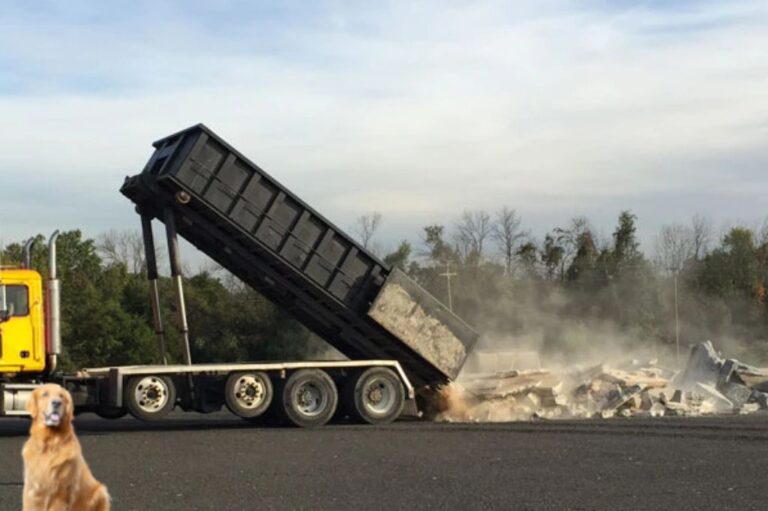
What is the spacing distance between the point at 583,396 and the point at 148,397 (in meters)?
7.97

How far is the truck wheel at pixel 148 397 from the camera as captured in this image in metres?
17.1

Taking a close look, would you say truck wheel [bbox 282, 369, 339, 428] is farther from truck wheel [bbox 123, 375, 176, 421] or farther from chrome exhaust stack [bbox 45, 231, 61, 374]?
chrome exhaust stack [bbox 45, 231, 61, 374]

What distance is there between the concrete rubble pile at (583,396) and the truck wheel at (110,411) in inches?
215

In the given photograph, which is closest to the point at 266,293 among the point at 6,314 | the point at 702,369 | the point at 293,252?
the point at 293,252

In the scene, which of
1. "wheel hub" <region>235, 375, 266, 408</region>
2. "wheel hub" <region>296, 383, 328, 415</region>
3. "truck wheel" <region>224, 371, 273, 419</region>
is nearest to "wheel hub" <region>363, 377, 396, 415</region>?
"wheel hub" <region>296, 383, 328, 415</region>

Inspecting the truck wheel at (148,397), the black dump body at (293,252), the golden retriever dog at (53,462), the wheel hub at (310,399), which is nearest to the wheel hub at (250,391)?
the wheel hub at (310,399)

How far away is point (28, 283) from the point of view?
16.7 metres

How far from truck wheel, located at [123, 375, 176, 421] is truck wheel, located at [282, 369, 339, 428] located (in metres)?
1.93

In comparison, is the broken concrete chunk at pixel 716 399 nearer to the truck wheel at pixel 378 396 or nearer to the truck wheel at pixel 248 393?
the truck wheel at pixel 378 396

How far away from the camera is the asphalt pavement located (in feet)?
32.8

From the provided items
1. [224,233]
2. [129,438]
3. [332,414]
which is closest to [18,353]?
[129,438]

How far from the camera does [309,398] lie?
18203 millimetres

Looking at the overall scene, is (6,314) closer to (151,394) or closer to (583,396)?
(151,394)

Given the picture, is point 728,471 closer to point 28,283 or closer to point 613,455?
point 613,455
